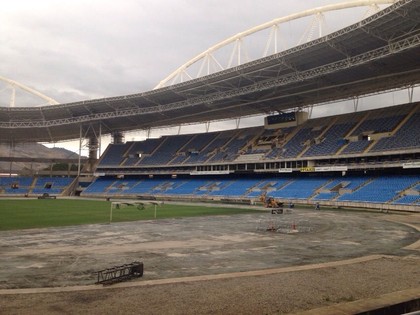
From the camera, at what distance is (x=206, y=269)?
14.8m

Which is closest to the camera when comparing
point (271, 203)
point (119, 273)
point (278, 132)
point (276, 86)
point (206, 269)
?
point (119, 273)

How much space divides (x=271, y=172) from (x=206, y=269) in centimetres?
5453

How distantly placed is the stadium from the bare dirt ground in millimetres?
117

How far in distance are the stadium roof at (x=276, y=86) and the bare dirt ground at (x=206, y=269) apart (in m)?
24.0

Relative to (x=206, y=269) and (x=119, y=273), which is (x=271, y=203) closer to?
(x=206, y=269)

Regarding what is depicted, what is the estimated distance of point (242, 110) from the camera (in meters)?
74.9

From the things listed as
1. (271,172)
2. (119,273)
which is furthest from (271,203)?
(119,273)

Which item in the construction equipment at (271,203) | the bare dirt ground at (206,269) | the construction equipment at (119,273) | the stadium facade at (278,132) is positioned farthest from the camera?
the construction equipment at (271,203)

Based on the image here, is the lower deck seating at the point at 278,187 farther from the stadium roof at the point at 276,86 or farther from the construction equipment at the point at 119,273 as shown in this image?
the construction equipment at the point at 119,273

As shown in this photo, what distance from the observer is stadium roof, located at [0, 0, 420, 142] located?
136 ft

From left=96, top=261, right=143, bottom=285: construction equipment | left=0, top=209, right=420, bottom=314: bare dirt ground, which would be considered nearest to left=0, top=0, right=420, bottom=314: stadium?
left=0, top=209, right=420, bottom=314: bare dirt ground

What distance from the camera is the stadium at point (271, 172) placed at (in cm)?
1323

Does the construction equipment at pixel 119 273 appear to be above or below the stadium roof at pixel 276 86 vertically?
below

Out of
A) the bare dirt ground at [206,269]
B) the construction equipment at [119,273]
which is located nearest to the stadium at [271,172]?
the bare dirt ground at [206,269]
